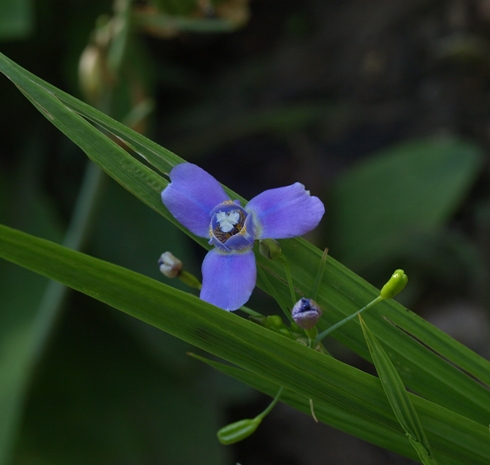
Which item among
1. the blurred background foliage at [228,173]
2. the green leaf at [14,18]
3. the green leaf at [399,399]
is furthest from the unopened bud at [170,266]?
the green leaf at [14,18]

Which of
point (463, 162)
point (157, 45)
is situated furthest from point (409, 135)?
point (157, 45)

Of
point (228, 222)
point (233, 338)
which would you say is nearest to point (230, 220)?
point (228, 222)

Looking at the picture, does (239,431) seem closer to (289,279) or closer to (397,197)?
(289,279)

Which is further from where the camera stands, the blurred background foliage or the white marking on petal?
the blurred background foliage

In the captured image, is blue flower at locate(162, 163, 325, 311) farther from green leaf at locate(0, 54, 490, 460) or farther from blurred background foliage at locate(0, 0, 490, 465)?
blurred background foliage at locate(0, 0, 490, 465)

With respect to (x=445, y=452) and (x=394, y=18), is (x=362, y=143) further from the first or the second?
(x=445, y=452)

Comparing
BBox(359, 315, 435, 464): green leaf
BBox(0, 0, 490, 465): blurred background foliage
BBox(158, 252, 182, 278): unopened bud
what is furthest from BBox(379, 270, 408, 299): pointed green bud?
BBox(0, 0, 490, 465): blurred background foliage
